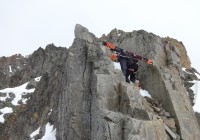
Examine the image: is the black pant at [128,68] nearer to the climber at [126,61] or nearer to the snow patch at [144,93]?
the climber at [126,61]

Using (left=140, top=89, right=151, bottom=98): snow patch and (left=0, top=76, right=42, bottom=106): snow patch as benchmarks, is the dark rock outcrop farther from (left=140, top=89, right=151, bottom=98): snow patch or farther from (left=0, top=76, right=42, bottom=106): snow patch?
(left=140, top=89, right=151, bottom=98): snow patch

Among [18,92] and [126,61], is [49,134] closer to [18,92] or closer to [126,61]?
[126,61]

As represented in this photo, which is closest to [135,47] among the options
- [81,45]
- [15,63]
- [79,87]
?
[81,45]

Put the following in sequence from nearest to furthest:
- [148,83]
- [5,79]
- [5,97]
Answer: [148,83]
[5,97]
[5,79]

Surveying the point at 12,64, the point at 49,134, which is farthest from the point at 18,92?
the point at 12,64

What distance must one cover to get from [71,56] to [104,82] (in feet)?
10.5

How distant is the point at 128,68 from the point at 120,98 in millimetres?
4946

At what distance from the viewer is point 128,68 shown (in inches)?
1098

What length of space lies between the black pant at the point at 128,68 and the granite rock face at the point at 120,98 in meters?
1.19

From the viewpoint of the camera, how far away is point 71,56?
25.3m

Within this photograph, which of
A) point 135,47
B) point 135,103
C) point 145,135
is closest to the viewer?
point 145,135

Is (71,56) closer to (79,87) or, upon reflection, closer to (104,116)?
(79,87)

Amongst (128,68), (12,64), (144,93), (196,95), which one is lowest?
(144,93)

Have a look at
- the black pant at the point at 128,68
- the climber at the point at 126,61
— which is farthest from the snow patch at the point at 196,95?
the black pant at the point at 128,68
